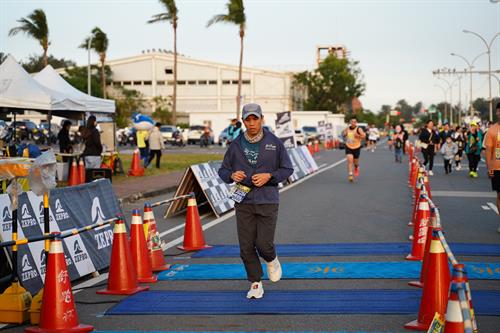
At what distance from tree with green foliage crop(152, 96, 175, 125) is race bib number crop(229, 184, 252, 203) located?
81087 millimetres

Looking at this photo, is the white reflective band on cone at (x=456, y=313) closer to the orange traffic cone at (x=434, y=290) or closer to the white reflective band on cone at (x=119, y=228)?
the orange traffic cone at (x=434, y=290)

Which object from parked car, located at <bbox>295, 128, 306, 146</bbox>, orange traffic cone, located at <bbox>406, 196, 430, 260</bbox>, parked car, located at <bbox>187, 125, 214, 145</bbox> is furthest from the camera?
parked car, located at <bbox>187, 125, 214, 145</bbox>

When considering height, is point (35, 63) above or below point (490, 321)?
above

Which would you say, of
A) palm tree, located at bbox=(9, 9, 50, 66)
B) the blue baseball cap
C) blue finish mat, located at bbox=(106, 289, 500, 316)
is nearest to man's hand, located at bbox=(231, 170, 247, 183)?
the blue baseball cap

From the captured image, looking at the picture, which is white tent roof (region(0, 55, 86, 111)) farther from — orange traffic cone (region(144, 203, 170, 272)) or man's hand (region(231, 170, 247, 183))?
man's hand (region(231, 170, 247, 183))

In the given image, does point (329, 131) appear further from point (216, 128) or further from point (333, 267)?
point (333, 267)

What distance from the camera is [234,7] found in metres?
60.3

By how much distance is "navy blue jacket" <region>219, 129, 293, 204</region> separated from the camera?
26.0 feet

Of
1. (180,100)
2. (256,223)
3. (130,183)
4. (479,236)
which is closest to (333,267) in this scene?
(256,223)

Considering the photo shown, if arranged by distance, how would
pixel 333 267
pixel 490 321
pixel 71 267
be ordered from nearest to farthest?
pixel 490 321, pixel 71 267, pixel 333 267

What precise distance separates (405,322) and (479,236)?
19.2ft

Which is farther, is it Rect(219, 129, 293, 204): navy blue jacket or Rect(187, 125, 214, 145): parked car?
Rect(187, 125, 214, 145): parked car

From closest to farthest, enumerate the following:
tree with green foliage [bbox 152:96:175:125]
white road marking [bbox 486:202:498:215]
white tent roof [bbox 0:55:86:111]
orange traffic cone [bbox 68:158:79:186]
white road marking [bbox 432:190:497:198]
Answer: white road marking [bbox 486:202:498:215] → white road marking [bbox 432:190:497:198] → white tent roof [bbox 0:55:86:111] → orange traffic cone [bbox 68:158:79:186] → tree with green foliage [bbox 152:96:175:125]

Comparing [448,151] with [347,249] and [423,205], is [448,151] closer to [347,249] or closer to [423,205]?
[347,249]
